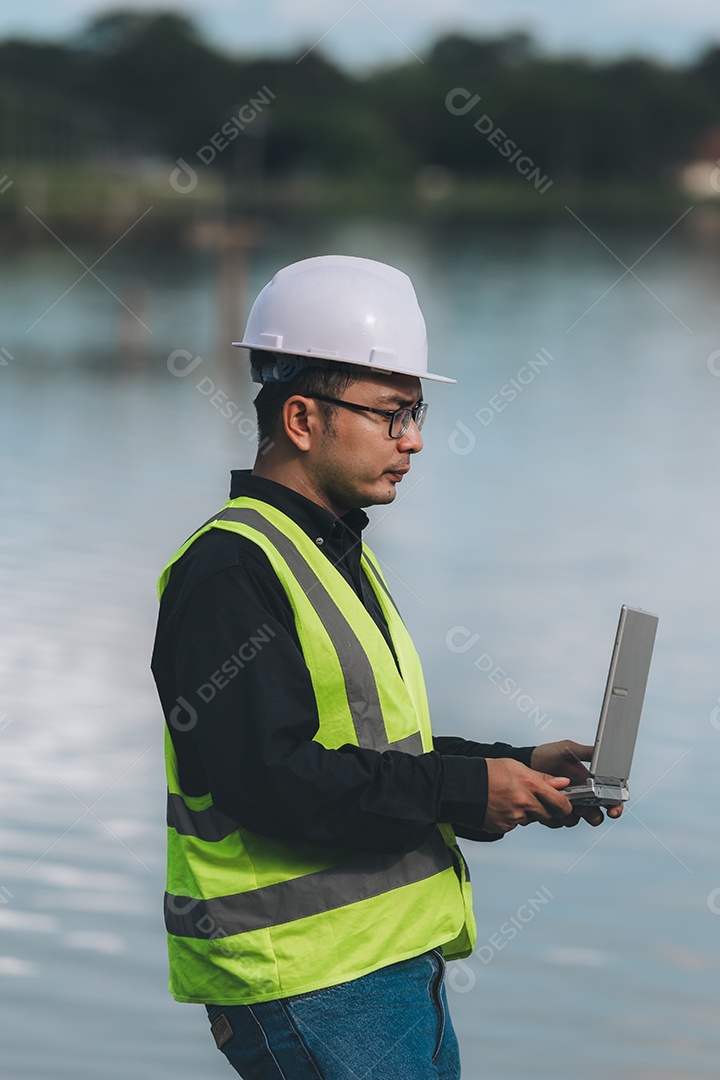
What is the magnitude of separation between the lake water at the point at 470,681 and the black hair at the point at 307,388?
2223mm

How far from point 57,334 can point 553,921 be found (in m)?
22.7

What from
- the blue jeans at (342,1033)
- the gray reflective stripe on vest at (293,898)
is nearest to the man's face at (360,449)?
the gray reflective stripe on vest at (293,898)

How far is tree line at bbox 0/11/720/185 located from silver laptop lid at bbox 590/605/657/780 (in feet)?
346

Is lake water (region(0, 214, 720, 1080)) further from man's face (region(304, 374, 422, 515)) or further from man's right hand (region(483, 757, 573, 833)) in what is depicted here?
man's face (region(304, 374, 422, 515))

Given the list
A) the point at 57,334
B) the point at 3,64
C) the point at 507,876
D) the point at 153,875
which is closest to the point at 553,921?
the point at 507,876

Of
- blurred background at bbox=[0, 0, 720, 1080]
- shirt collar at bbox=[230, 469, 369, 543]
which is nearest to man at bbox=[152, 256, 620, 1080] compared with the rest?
shirt collar at bbox=[230, 469, 369, 543]

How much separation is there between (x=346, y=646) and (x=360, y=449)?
0.28m

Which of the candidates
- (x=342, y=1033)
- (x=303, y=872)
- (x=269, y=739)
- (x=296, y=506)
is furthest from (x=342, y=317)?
(x=342, y=1033)

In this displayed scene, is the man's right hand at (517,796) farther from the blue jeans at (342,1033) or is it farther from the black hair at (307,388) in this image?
the black hair at (307,388)

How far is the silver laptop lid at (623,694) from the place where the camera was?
2.09 m

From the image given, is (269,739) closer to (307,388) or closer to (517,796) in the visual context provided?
(517,796)

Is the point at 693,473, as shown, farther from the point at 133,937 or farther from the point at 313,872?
the point at 313,872

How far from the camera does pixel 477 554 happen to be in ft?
32.2

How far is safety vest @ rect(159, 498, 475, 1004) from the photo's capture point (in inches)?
80.3
